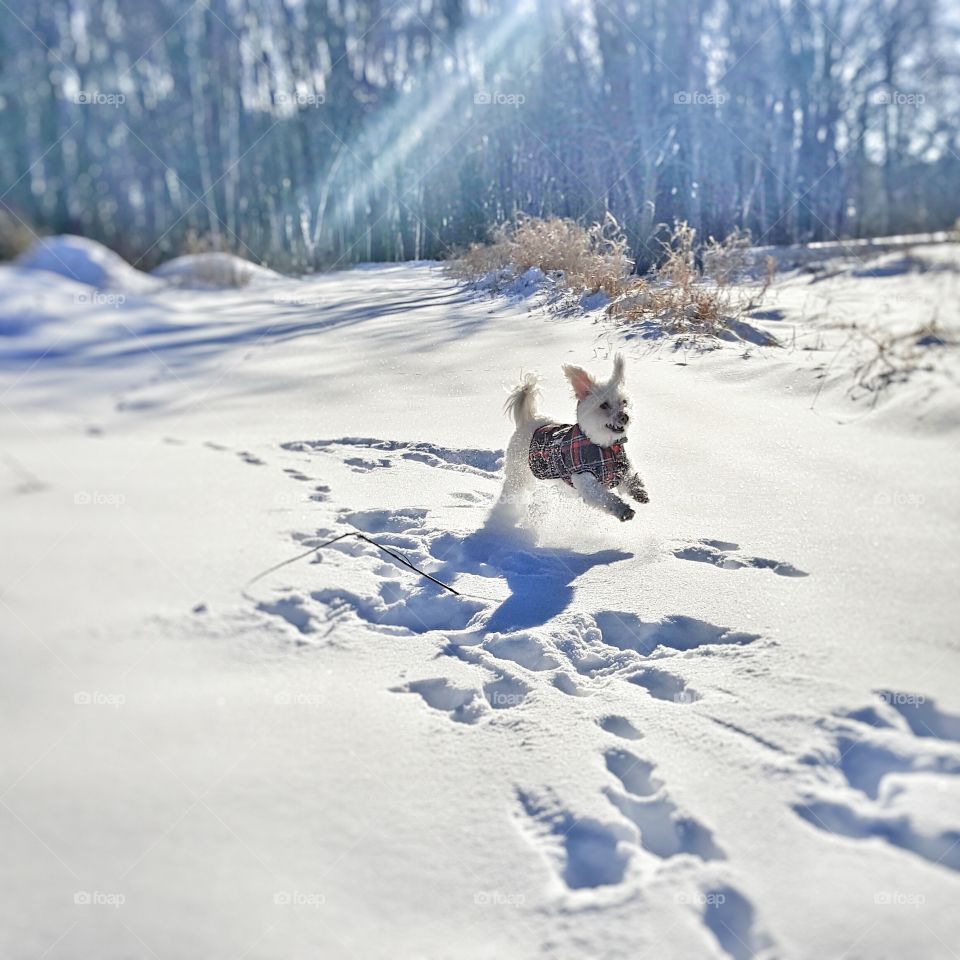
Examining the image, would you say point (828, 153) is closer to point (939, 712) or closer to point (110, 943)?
point (939, 712)

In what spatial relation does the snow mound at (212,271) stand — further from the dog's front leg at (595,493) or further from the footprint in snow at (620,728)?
the dog's front leg at (595,493)

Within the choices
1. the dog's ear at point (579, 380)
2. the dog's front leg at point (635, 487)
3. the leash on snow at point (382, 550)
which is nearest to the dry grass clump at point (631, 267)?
the dog's ear at point (579, 380)

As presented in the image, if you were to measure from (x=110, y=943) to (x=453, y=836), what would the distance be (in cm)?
54

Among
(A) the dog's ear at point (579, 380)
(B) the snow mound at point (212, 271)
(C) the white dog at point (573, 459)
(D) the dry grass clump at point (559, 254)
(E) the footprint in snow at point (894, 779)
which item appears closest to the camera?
(E) the footprint in snow at point (894, 779)

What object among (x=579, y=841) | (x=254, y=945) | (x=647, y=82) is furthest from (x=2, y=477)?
(x=647, y=82)

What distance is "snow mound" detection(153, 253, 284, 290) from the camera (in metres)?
1.26

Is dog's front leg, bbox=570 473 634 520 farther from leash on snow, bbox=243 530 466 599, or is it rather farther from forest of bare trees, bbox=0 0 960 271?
forest of bare trees, bbox=0 0 960 271

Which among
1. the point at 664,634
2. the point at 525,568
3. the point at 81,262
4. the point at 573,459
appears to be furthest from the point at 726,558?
the point at 81,262

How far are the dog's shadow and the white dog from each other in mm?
213

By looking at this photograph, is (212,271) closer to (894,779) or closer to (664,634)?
(664,634)

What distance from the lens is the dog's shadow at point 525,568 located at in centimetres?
210

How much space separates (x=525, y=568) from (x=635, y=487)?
2.23 feet

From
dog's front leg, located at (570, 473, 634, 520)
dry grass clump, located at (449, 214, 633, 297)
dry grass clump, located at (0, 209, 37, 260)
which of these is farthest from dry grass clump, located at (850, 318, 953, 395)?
dry grass clump, located at (0, 209, 37, 260)

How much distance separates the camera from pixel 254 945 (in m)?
1.01
